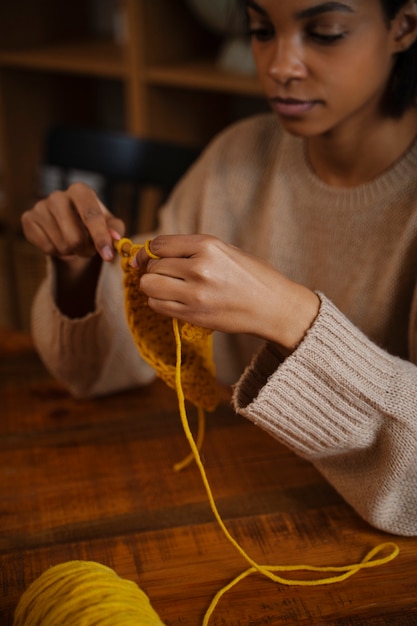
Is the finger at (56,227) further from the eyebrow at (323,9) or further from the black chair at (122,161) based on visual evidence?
the black chair at (122,161)

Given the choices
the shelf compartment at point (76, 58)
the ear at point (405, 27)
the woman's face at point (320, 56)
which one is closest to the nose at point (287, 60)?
the woman's face at point (320, 56)

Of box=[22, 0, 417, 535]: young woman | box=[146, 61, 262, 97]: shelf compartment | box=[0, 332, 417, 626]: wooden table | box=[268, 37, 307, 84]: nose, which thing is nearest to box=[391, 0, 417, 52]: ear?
box=[22, 0, 417, 535]: young woman

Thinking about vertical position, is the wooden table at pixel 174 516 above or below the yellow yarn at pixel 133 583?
below

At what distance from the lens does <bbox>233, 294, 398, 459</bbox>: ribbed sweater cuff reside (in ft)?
2.59

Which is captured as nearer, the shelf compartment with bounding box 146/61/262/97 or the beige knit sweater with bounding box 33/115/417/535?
the beige knit sweater with bounding box 33/115/417/535

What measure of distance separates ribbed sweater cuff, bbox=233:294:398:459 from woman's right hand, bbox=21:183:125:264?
29 centimetres

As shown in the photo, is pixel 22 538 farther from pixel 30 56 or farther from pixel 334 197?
pixel 30 56

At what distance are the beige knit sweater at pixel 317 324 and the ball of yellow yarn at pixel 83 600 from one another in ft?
0.72

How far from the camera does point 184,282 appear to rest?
0.78 m

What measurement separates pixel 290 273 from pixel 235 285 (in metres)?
0.41

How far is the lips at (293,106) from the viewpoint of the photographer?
989 mm

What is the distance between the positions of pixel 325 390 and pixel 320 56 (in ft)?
1.41

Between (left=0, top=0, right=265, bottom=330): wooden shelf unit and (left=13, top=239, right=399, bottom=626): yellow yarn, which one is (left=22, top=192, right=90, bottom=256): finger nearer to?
(left=13, top=239, right=399, bottom=626): yellow yarn

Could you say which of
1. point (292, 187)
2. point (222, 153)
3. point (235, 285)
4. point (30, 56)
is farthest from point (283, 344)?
point (30, 56)
